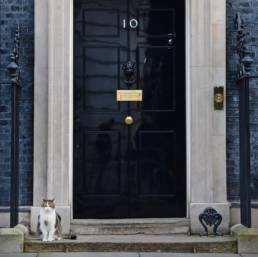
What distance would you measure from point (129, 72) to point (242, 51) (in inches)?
53.7

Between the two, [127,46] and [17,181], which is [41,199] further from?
[127,46]

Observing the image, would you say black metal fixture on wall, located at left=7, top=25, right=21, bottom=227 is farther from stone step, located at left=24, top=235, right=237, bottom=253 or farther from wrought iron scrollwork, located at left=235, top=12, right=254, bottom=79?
wrought iron scrollwork, located at left=235, top=12, right=254, bottom=79

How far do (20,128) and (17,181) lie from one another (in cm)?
76

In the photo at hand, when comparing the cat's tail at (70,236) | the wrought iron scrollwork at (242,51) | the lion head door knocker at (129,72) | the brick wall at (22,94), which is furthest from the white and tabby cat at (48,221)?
the wrought iron scrollwork at (242,51)

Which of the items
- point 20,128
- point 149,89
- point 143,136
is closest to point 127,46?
point 149,89

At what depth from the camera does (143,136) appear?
761cm

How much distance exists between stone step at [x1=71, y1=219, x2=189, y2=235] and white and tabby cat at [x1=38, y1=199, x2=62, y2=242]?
1.61ft

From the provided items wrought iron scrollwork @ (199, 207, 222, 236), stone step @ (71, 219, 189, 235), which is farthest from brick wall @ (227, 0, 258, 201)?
stone step @ (71, 219, 189, 235)

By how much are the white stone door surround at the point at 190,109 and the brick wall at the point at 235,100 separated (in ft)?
0.41

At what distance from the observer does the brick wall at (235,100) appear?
7375 mm

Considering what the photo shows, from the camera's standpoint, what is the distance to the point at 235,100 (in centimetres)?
740

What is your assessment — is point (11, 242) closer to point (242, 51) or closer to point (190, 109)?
point (190, 109)

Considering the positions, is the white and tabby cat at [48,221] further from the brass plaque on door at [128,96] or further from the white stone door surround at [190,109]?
the brass plaque on door at [128,96]

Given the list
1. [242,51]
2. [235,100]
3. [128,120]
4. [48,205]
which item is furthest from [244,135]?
[48,205]
